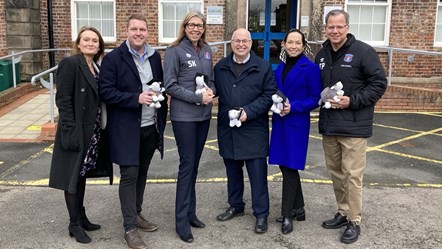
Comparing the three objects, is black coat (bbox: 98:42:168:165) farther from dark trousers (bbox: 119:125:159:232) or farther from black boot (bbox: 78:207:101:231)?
black boot (bbox: 78:207:101:231)

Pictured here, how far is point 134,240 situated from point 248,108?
4.94 ft

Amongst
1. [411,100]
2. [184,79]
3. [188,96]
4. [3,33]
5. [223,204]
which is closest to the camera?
[188,96]

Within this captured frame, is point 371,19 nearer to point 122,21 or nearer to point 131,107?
point 122,21

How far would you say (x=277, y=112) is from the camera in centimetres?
407

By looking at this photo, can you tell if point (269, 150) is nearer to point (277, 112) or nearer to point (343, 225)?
point (277, 112)

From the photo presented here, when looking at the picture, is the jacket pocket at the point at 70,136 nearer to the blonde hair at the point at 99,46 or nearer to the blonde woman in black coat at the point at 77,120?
the blonde woman in black coat at the point at 77,120

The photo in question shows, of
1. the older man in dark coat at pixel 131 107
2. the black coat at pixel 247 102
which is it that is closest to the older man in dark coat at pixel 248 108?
the black coat at pixel 247 102

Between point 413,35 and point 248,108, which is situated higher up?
point 413,35

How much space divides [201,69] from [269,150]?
100 centimetres

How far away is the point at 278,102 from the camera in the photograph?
403 centimetres

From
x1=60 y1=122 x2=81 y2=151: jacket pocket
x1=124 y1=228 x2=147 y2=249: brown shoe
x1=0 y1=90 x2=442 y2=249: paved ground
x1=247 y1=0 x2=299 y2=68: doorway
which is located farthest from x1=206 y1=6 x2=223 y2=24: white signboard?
x1=124 y1=228 x2=147 y2=249: brown shoe

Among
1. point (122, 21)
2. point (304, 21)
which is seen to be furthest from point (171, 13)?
point (304, 21)

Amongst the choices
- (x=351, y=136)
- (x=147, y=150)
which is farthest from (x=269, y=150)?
(x=147, y=150)

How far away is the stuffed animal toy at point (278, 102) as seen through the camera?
158 inches
